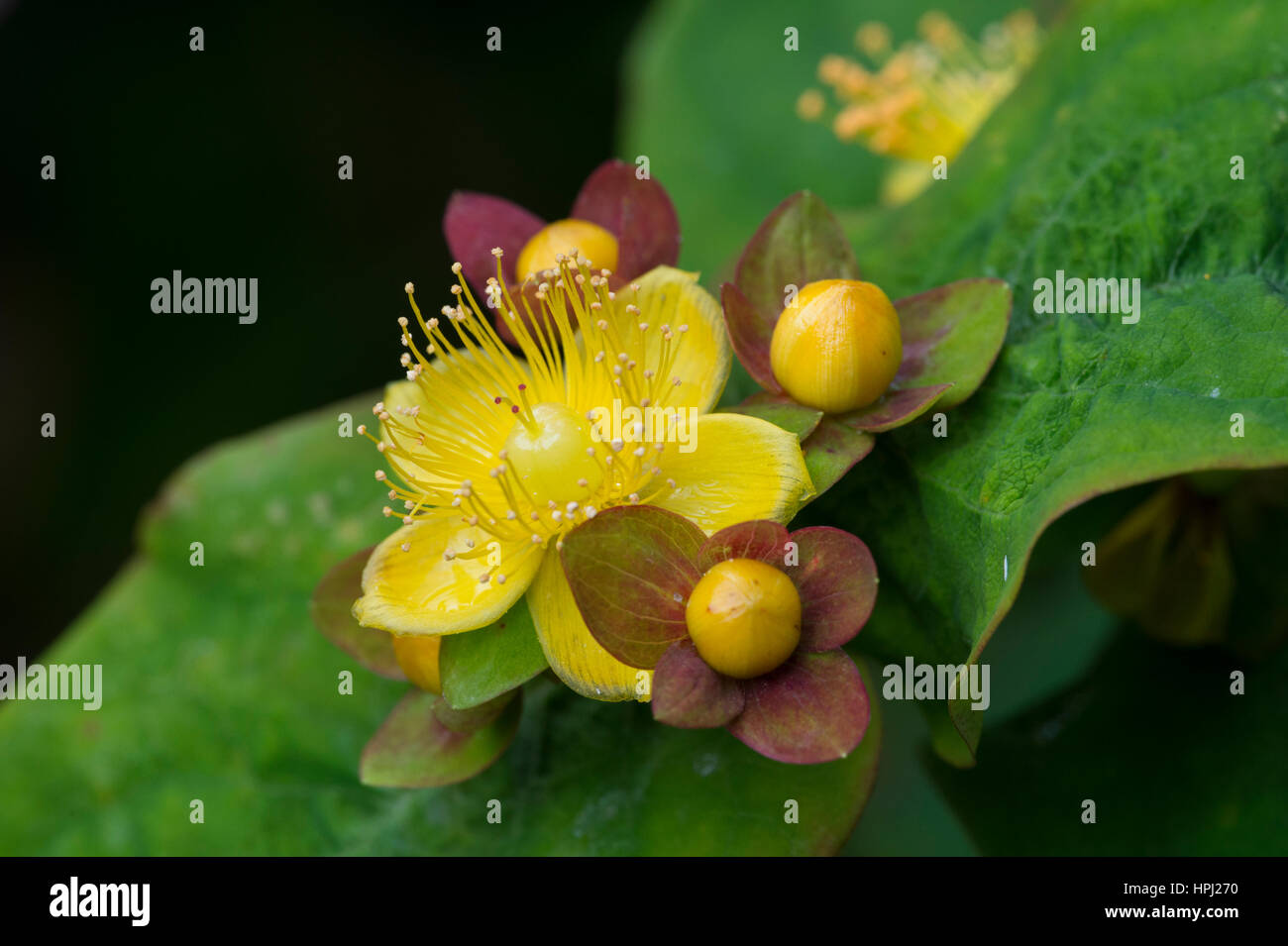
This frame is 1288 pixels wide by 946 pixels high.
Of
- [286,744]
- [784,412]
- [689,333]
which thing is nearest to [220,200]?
[286,744]

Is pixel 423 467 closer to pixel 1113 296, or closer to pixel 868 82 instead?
pixel 1113 296

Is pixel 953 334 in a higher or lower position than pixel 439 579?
higher

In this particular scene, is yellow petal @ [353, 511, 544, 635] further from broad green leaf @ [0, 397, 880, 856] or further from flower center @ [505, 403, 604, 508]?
broad green leaf @ [0, 397, 880, 856]

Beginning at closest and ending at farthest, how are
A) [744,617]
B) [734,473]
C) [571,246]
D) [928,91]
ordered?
[744,617], [734,473], [571,246], [928,91]

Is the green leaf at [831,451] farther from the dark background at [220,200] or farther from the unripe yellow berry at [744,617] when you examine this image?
the dark background at [220,200]

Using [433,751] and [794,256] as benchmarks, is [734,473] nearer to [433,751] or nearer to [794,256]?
[794,256]

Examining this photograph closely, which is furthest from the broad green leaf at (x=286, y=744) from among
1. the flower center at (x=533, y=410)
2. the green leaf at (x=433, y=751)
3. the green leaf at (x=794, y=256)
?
the green leaf at (x=794, y=256)

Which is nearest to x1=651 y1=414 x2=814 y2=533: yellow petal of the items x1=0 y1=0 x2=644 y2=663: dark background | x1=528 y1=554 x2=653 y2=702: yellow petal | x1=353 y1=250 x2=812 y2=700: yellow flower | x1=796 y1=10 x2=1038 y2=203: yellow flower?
x1=353 y1=250 x2=812 y2=700: yellow flower
